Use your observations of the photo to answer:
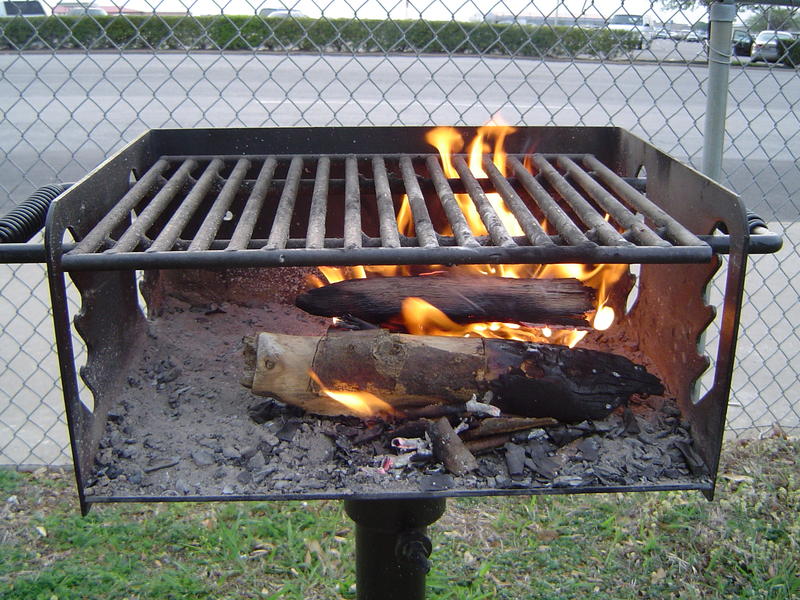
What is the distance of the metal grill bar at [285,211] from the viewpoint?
1.42m

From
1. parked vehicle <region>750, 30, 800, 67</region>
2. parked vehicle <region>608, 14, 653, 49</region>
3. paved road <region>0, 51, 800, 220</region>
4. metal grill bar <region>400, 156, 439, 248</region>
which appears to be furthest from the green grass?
paved road <region>0, 51, 800, 220</region>

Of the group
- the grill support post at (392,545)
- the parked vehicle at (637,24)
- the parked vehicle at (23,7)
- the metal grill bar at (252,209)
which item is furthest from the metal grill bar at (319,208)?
the parked vehicle at (23,7)

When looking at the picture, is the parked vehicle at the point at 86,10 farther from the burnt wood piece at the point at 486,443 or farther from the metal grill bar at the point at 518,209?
the burnt wood piece at the point at 486,443

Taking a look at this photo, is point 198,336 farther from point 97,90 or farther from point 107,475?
point 97,90

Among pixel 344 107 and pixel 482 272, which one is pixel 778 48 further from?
pixel 482 272

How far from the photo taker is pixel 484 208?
5.35ft

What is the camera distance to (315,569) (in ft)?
7.75

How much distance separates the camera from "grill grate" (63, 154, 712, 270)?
4.41 ft

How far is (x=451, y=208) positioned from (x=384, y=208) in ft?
0.51

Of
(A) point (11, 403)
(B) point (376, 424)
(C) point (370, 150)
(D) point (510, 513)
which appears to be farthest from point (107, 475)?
(A) point (11, 403)

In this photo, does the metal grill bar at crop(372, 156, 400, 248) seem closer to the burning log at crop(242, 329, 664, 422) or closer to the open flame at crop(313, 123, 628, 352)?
the open flame at crop(313, 123, 628, 352)

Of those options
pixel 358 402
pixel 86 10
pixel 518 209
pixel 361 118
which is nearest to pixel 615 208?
pixel 518 209

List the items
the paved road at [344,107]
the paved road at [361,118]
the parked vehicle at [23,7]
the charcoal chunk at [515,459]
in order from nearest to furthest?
1. the charcoal chunk at [515,459]
2. the parked vehicle at [23,7]
3. the paved road at [361,118]
4. the paved road at [344,107]

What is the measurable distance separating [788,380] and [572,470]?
2.50 m
